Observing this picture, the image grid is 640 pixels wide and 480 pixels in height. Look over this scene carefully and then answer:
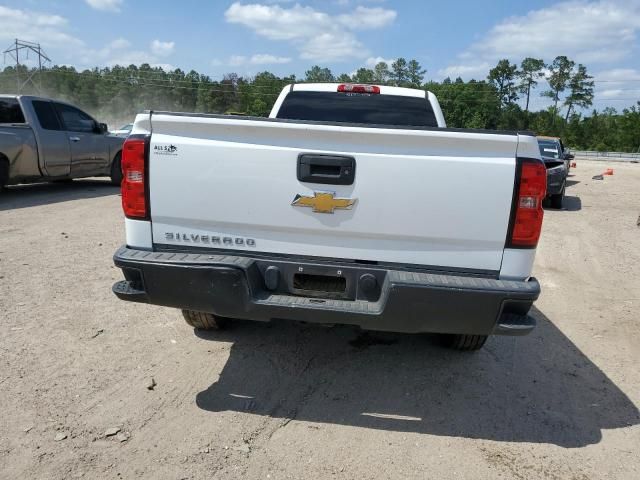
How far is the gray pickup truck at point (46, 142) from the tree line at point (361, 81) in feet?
205

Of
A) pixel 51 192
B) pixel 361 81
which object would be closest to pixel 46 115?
pixel 51 192

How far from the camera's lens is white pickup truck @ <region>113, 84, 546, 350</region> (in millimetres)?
2771

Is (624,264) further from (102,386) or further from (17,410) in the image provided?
(17,410)

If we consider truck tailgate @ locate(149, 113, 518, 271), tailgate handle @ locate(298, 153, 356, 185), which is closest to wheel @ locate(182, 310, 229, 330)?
truck tailgate @ locate(149, 113, 518, 271)

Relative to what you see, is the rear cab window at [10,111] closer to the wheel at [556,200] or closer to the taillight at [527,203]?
the taillight at [527,203]

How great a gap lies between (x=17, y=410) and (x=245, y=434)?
1370 millimetres

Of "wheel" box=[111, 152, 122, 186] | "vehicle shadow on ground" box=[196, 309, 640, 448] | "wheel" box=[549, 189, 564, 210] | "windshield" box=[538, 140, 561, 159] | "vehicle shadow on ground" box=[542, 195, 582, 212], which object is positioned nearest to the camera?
"vehicle shadow on ground" box=[196, 309, 640, 448]

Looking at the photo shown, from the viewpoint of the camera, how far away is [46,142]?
387 inches

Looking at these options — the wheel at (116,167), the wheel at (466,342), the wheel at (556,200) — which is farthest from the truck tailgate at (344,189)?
the wheel at (556,200)

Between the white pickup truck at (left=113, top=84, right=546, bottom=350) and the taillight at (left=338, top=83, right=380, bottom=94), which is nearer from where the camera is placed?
the white pickup truck at (left=113, top=84, right=546, bottom=350)

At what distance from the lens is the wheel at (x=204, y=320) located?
3.98 metres

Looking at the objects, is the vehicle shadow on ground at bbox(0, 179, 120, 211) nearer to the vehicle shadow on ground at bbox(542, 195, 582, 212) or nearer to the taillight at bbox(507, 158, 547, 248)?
the taillight at bbox(507, 158, 547, 248)

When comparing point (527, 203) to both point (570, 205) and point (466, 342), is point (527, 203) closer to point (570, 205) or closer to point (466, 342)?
point (466, 342)

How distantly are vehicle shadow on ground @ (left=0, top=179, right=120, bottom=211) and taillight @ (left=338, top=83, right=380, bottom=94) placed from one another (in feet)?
22.6
